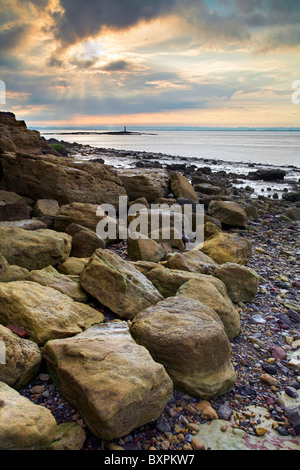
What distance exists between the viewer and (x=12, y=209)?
8.48m

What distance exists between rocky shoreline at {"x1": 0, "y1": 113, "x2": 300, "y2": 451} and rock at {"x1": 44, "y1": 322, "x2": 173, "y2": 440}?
0.04 ft

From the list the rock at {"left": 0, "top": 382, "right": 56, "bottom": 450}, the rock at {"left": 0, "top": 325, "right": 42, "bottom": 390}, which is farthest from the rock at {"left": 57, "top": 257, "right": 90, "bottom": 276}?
the rock at {"left": 0, "top": 382, "right": 56, "bottom": 450}

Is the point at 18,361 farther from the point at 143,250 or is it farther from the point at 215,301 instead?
the point at 143,250

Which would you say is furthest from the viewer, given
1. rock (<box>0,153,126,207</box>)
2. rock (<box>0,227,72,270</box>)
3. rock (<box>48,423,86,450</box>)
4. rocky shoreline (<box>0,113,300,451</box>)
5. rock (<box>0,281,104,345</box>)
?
rock (<box>0,153,126,207</box>)

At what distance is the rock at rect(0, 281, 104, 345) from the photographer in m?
4.20

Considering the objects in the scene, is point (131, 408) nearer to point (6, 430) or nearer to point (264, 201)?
point (6, 430)

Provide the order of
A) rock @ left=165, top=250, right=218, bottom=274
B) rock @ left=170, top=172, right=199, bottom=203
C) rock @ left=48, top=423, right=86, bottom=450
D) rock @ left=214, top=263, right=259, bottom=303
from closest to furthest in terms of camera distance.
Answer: rock @ left=48, top=423, right=86, bottom=450 < rock @ left=165, top=250, right=218, bottom=274 < rock @ left=214, top=263, right=259, bottom=303 < rock @ left=170, top=172, right=199, bottom=203

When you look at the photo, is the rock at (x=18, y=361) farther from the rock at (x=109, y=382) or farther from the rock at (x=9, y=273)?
the rock at (x=9, y=273)

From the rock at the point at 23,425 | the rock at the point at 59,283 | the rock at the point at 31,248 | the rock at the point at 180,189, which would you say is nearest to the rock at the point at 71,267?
the rock at the point at 31,248

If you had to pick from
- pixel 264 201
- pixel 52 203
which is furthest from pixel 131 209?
pixel 264 201

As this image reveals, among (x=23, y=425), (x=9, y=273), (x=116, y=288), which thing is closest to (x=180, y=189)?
(x=116, y=288)

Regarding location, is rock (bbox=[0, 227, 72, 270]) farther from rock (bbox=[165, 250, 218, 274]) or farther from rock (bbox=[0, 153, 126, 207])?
rock (bbox=[0, 153, 126, 207])

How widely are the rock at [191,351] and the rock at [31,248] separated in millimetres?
2534

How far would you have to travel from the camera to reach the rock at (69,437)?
3.02 metres
